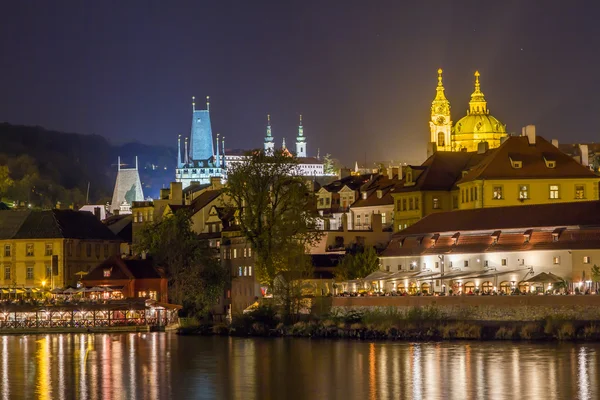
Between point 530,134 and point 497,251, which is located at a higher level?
point 530,134

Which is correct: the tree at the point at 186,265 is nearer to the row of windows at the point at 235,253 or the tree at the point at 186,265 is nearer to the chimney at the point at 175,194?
the row of windows at the point at 235,253

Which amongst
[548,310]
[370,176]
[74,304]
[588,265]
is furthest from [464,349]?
[370,176]

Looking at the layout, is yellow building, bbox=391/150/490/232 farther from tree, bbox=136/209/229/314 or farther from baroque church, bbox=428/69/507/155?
baroque church, bbox=428/69/507/155

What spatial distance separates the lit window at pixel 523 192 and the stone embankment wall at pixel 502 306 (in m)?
20.8

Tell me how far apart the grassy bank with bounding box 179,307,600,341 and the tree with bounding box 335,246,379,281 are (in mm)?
6902

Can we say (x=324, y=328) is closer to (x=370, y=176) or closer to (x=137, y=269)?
(x=137, y=269)

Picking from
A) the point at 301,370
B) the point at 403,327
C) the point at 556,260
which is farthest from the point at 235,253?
the point at 301,370

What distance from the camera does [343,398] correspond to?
54.9 m

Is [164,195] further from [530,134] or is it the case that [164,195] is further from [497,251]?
[497,251]

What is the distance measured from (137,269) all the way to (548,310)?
126ft

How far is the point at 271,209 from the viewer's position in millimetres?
99375

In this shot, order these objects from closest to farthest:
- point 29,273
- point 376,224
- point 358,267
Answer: point 358,267 → point 376,224 → point 29,273

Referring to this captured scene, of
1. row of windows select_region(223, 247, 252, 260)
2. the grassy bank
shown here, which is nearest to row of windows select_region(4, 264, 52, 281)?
row of windows select_region(223, 247, 252, 260)

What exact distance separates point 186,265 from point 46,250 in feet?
61.0
